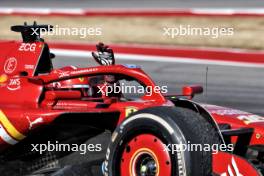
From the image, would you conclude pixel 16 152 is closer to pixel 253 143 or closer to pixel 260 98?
pixel 253 143

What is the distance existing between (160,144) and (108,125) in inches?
33.4

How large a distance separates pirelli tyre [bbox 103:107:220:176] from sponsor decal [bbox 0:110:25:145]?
964 mm

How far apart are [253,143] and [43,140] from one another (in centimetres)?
187

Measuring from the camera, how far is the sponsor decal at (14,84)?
5.89 metres

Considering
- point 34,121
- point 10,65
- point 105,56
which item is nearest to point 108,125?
point 34,121

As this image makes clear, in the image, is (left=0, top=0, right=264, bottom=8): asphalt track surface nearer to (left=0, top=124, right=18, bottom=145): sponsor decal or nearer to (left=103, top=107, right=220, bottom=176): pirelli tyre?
(left=0, top=124, right=18, bottom=145): sponsor decal

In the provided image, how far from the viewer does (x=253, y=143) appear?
551 centimetres

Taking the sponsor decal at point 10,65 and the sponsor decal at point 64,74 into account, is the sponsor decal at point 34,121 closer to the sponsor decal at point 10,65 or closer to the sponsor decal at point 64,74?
the sponsor decal at point 64,74

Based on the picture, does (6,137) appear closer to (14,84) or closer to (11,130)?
(11,130)

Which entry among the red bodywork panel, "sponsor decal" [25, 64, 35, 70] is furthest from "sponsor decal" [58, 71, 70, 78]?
"sponsor decal" [25, 64, 35, 70]

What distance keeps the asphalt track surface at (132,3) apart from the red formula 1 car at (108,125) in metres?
16.4

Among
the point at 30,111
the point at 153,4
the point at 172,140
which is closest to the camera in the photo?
the point at 172,140

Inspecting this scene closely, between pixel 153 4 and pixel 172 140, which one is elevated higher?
pixel 153 4

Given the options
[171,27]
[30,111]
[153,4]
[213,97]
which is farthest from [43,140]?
[153,4]
